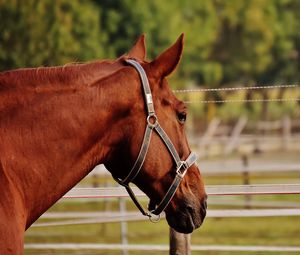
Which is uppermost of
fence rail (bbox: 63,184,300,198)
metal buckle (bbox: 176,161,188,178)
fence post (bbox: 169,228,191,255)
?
metal buckle (bbox: 176,161,188,178)

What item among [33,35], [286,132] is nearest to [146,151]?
[33,35]

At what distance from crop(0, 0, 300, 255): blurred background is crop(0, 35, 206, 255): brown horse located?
2.76ft

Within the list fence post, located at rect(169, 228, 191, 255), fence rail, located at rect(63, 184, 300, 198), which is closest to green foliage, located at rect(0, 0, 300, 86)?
fence rail, located at rect(63, 184, 300, 198)

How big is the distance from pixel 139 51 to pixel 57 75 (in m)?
0.56

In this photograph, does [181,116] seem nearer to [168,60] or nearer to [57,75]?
[168,60]

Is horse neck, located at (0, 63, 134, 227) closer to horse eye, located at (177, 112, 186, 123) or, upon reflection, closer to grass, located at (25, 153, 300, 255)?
horse eye, located at (177, 112, 186, 123)

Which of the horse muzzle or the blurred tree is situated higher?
the blurred tree

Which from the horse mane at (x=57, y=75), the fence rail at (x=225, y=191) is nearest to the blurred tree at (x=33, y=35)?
the fence rail at (x=225, y=191)

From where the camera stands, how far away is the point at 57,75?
442 cm

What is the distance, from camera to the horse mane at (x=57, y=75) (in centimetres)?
433

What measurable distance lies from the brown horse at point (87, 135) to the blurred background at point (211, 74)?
2.76ft

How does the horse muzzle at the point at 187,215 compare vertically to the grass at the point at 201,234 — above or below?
above

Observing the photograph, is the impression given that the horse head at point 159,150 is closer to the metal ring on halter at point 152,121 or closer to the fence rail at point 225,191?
the metal ring on halter at point 152,121

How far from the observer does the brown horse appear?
14.0 ft
